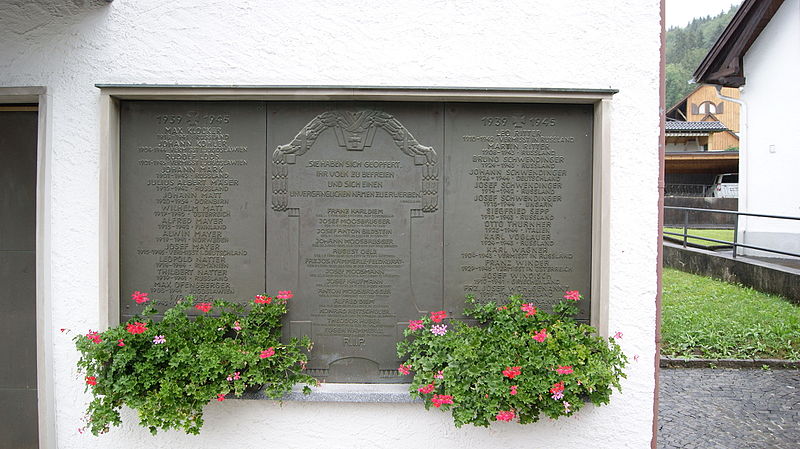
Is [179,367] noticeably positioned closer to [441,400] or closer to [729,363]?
[441,400]

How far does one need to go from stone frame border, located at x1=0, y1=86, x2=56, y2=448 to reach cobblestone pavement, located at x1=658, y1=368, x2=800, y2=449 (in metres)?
4.26

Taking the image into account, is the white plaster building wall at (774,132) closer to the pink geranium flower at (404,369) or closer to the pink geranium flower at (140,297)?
the pink geranium flower at (404,369)

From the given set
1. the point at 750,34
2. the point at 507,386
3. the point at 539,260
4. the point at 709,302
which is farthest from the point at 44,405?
the point at 750,34

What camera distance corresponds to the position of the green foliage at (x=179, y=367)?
2.91 meters

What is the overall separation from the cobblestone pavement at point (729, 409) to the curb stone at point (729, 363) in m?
0.07

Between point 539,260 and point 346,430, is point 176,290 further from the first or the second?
point 539,260

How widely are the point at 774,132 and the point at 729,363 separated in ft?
31.7

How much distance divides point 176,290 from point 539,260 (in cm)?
233

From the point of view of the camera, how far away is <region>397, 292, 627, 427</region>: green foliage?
113 inches

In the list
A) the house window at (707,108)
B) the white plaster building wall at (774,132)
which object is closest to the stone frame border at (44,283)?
the white plaster building wall at (774,132)

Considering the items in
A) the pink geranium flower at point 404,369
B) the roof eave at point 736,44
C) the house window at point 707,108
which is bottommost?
the pink geranium flower at point 404,369

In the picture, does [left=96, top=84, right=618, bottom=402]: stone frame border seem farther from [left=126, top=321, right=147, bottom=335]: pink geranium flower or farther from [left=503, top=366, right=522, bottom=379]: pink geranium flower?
[left=503, top=366, right=522, bottom=379]: pink geranium flower

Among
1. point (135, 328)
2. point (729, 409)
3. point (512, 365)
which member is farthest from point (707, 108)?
point (135, 328)

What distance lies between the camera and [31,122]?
3.45 metres
